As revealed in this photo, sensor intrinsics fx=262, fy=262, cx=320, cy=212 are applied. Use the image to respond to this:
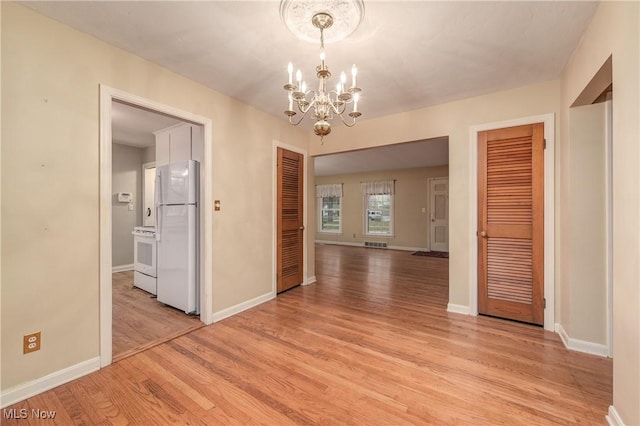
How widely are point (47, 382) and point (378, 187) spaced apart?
8013mm

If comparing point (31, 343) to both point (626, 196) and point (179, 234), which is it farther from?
point (626, 196)

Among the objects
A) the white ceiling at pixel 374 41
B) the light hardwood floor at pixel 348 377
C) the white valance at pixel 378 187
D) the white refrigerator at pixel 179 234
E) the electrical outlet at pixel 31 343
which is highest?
the white ceiling at pixel 374 41

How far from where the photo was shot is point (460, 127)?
303 cm

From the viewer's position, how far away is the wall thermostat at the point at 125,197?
5078 mm

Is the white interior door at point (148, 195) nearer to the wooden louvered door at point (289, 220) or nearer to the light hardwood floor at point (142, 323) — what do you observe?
the light hardwood floor at point (142, 323)

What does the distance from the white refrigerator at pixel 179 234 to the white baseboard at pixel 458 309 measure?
2920mm

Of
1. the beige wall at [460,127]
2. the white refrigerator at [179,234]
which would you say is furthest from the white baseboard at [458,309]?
the white refrigerator at [179,234]

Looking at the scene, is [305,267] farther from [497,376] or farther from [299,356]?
[497,376]

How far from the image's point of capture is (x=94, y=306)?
194 centimetres

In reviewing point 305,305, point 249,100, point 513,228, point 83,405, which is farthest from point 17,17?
point 513,228

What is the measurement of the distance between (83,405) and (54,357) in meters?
0.43

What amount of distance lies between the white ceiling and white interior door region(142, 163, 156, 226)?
322cm

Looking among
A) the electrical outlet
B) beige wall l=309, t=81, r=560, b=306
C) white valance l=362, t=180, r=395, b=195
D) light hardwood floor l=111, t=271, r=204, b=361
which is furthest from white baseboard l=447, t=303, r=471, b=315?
white valance l=362, t=180, r=395, b=195

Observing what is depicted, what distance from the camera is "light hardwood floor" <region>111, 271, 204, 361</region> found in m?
2.30
